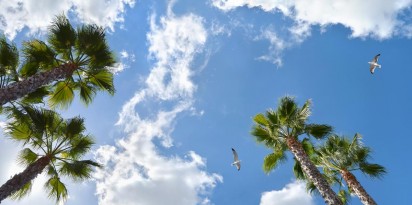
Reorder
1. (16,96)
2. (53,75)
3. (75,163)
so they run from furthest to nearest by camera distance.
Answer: (75,163) < (53,75) < (16,96)

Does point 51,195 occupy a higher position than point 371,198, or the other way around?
point 51,195

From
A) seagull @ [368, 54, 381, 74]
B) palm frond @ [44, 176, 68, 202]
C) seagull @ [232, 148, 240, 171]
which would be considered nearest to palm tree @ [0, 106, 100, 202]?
palm frond @ [44, 176, 68, 202]

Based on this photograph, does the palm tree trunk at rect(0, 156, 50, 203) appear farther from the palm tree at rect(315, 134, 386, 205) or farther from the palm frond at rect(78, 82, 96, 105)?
the palm tree at rect(315, 134, 386, 205)

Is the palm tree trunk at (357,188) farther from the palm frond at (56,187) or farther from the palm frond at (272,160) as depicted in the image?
the palm frond at (56,187)

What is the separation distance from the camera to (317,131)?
49.8 feet

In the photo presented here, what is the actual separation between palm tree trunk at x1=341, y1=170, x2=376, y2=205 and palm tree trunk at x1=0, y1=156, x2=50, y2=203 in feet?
33.9

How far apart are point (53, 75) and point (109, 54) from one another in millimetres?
2236

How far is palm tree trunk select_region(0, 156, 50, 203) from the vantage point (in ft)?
33.8

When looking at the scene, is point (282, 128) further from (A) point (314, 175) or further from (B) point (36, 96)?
(B) point (36, 96)

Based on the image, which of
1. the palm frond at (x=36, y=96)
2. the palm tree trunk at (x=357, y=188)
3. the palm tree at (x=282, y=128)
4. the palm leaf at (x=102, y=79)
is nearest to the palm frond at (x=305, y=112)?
the palm tree at (x=282, y=128)

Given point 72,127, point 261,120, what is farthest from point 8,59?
point 261,120

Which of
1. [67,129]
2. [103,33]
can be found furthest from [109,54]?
[67,129]

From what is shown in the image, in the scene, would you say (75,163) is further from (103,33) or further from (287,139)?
(287,139)

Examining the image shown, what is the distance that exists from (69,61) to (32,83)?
6.96ft
